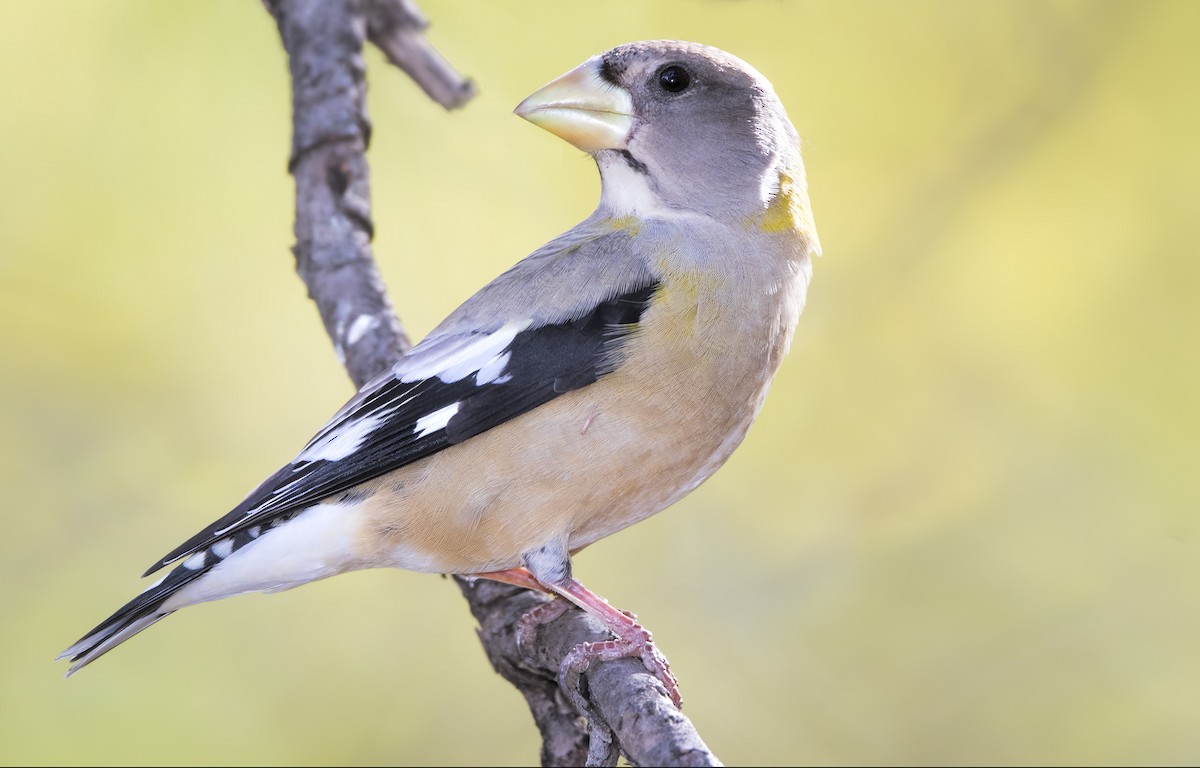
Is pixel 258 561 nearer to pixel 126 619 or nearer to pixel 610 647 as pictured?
pixel 126 619

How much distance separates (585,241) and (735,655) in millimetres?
1761

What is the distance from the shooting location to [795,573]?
363cm

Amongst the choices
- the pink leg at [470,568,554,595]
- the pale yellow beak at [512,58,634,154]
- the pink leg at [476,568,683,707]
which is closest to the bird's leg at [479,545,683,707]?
the pink leg at [476,568,683,707]

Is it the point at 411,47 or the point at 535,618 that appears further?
the point at 411,47

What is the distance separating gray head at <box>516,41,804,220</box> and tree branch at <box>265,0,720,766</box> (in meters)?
0.85

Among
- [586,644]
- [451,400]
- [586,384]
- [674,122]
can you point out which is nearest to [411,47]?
[674,122]

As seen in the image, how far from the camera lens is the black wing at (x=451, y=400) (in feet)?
7.20

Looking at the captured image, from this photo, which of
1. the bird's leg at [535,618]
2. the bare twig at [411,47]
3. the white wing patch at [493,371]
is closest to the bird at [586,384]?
the white wing patch at [493,371]

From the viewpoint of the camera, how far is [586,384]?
2.17 meters

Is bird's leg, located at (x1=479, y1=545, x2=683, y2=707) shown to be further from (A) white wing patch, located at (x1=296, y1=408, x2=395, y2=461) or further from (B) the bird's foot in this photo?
(A) white wing patch, located at (x1=296, y1=408, x2=395, y2=461)

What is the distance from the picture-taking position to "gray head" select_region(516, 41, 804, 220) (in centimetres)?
240

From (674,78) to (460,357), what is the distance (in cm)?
76

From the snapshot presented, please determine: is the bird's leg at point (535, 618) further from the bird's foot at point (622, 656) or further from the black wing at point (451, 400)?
the black wing at point (451, 400)

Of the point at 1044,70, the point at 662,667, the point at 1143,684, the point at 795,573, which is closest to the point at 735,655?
the point at 795,573
